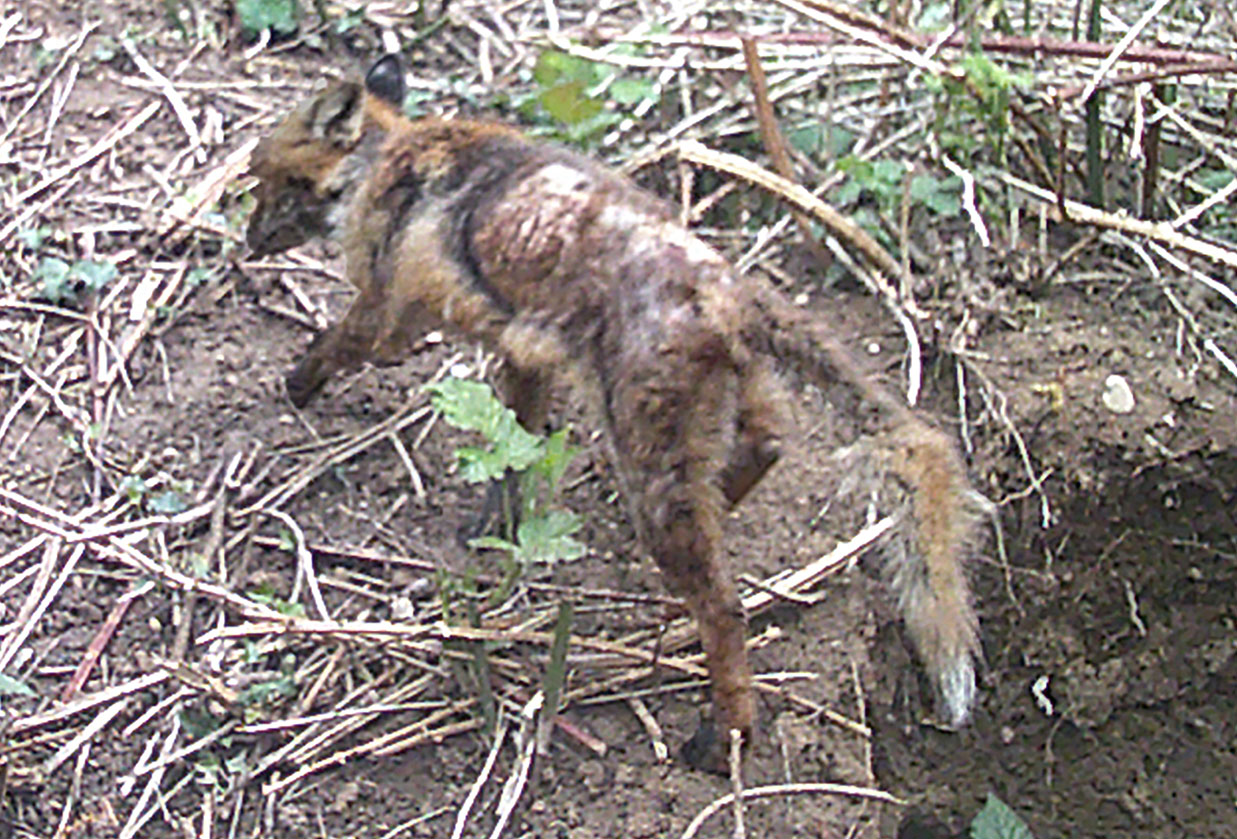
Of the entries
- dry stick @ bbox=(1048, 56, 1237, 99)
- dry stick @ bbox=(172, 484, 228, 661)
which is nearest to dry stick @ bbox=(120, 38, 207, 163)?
dry stick @ bbox=(172, 484, 228, 661)

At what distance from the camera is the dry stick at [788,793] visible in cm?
371

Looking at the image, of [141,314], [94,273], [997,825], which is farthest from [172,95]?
[997,825]

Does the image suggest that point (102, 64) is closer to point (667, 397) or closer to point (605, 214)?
point (605, 214)

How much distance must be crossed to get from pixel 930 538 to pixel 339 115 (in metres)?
2.08

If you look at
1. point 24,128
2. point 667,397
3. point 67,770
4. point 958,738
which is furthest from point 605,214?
point 24,128

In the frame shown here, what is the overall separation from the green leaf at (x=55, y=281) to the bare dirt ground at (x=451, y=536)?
6 cm

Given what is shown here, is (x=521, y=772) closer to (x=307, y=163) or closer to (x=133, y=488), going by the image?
(x=133, y=488)

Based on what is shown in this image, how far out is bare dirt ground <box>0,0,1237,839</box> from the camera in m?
3.86

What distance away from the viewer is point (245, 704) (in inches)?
155

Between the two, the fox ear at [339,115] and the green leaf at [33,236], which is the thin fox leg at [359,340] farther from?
the green leaf at [33,236]

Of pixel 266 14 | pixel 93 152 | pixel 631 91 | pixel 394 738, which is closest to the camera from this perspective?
pixel 394 738

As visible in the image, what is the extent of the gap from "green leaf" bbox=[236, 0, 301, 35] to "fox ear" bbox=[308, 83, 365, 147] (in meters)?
1.43

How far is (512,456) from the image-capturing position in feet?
11.6

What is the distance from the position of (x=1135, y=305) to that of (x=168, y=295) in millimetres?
2962
